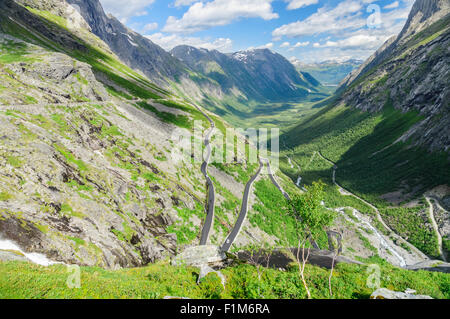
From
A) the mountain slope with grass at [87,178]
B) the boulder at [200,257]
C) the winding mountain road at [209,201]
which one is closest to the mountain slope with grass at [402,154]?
the mountain slope with grass at [87,178]

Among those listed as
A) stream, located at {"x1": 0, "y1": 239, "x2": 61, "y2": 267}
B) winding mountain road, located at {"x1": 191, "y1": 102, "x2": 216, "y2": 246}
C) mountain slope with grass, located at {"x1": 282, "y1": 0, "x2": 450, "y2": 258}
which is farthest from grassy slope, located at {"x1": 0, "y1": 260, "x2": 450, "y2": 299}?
mountain slope with grass, located at {"x1": 282, "y1": 0, "x2": 450, "y2": 258}

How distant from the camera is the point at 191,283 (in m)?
18.7

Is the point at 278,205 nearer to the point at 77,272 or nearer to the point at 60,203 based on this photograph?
the point at 60,203

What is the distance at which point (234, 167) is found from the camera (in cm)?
8706

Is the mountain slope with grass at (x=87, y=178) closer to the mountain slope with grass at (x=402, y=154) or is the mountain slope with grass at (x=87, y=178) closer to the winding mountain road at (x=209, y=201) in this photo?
the winding mountain road at (x=209, y=201)

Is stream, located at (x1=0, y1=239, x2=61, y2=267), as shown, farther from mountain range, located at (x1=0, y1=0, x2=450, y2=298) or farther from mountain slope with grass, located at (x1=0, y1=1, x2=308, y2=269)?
mountain slope with grass, located at (x1=0, y1=1, x2=308, y2=269)

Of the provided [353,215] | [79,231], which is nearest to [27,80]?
[79,231]

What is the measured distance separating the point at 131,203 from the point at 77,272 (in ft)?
88.8

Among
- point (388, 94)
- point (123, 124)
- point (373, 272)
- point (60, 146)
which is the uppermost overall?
point (388, 94)

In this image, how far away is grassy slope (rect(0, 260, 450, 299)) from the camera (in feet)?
43.4

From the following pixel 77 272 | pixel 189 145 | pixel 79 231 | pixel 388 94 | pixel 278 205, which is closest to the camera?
pixel 77 272

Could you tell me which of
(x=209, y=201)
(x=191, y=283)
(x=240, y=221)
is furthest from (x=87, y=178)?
(x=240, y=221)

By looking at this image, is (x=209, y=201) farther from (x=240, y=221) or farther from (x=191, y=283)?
(x=191, y=283)

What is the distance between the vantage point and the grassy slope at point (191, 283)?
13.2 meters
